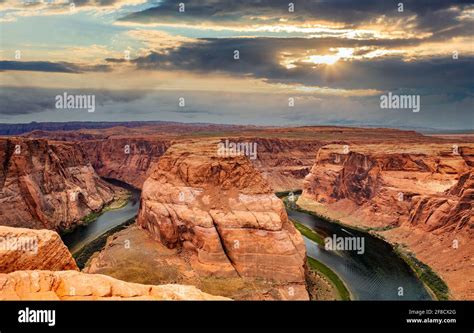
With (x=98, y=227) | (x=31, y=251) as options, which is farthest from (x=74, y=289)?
(x=98, y=227)

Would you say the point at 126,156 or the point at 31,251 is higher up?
the point at 31,251

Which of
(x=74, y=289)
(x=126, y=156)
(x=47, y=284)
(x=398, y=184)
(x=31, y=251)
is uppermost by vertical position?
(x=31, y=251)

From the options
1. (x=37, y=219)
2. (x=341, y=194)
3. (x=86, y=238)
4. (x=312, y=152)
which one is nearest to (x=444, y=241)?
(x=341, y=194)

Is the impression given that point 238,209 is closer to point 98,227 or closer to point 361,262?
point 361,262

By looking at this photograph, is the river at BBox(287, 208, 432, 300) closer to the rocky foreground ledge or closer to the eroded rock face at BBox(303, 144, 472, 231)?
the eroded rock face at BBox(303, 144, 472, 231)
